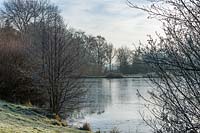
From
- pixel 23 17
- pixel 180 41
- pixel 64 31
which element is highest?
pixel 23 17

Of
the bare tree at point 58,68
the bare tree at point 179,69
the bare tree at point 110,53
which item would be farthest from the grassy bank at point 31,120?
the bare tree at point 110,53

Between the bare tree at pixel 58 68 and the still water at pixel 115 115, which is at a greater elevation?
the bare tree at pixel 58 68

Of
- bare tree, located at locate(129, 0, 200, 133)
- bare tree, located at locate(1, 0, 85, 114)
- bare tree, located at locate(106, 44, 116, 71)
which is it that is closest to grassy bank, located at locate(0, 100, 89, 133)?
bare tree, located at locate(1, 0, 85, 114)

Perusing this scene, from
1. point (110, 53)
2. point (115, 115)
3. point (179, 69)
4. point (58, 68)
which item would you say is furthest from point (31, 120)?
point (110, 53)

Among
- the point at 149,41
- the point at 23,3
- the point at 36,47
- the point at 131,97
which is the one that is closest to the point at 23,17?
the point at 23,3

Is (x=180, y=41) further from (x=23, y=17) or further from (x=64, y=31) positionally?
(x=23, y=17)

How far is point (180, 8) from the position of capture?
146 inches

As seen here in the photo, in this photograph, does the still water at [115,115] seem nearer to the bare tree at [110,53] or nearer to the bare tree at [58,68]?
the bare tree at [58,68]

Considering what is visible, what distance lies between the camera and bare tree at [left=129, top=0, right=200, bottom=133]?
145 inches

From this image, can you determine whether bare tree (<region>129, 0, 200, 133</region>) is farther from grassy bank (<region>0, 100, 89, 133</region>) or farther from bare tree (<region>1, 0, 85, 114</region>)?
bare tree (<region>1, 0, 85, 114</region>)

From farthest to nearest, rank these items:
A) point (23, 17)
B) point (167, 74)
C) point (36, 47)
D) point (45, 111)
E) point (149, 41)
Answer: point (23, 17), point (36, 47), point (45, 111), point (149, 41), point (167, 74)

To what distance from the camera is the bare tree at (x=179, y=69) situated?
3.70 m

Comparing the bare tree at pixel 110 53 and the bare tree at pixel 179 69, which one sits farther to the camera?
the bare tree at pixel 110 53

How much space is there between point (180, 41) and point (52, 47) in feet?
50.4
